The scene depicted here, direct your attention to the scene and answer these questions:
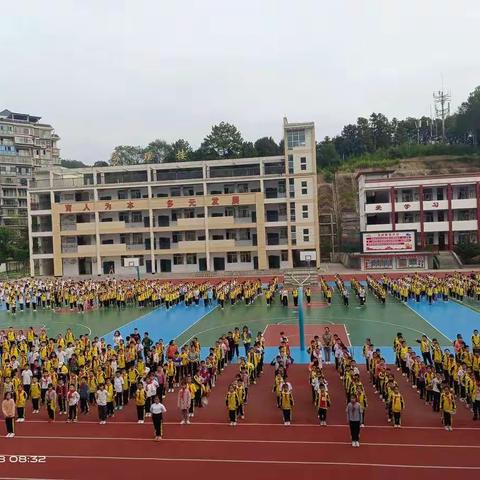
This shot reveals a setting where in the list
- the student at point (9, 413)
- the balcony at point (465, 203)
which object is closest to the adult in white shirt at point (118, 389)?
the student at point (9, 413)

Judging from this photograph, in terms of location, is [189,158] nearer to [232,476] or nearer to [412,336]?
[412,336]

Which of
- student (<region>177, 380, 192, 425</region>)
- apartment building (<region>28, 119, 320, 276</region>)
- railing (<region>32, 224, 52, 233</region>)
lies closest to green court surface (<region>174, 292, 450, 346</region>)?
student (<region>177, 380, 192, 425</region>)

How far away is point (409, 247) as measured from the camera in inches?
1560

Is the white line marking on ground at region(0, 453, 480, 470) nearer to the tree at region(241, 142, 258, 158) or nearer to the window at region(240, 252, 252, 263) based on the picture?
the window at region(240, 252, 252, 263)

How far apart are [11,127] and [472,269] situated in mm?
58551

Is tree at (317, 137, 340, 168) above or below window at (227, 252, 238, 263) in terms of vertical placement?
above

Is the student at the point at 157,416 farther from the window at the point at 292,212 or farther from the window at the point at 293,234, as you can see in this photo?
the window at the point at 292,212

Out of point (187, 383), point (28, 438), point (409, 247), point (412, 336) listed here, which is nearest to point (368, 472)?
point (187, 383)

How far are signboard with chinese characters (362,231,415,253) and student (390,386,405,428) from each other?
30604 millimetres

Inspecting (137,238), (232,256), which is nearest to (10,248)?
(137,238)

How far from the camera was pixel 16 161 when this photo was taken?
68.1 meters

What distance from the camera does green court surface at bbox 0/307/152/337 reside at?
73.4ft

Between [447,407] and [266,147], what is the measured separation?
64094 millimetres

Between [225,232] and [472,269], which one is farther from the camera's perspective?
[225,232]
